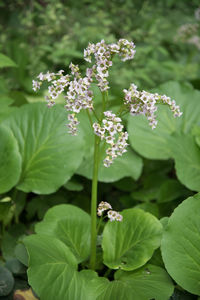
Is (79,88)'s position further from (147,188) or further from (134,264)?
(147,188)

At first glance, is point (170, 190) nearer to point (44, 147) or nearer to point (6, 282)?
point (44, 147)

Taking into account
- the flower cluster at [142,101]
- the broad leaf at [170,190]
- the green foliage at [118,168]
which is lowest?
the broad leaf at [170,190]

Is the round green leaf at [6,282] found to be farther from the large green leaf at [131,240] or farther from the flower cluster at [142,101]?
the flower cluster at [142,101]

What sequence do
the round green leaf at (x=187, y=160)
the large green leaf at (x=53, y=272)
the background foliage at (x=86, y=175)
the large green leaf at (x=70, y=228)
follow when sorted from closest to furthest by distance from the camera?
the large green leaf at (x=53, y=272), the background foliage at (x=86, y=175), the large green leaf at (x=70, y=228), the round green leaf at (x=187, y=160)

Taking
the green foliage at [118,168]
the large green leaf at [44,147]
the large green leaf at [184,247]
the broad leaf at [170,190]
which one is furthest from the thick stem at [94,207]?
the broad leaf at [170,190]

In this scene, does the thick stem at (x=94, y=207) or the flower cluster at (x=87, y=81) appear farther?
the thick stem at (x=94, y=207)

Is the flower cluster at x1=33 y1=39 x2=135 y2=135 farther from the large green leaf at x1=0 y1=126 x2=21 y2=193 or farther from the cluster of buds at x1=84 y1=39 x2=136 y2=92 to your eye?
the large green leaf at x1=0 y1=126 x2=21 y2=193

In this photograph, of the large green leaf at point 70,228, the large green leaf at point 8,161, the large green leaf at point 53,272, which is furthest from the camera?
the large green leaf at point 8,161

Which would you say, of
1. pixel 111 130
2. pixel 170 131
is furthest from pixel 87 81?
pixel 170 131
